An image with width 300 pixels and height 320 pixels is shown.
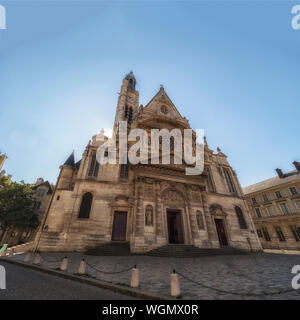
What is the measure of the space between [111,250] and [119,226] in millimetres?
2497

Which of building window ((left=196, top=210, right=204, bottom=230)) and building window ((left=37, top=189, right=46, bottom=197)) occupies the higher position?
building window ((left=37, top=189, right=46, bottom=197))

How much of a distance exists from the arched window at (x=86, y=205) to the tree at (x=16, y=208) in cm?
1317

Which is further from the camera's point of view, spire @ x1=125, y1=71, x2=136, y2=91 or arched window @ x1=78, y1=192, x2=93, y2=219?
spire @ x1=125, y1=71, x2=136, y2=91

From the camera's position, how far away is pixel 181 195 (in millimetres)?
16281

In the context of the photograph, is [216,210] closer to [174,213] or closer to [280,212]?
[174,213]

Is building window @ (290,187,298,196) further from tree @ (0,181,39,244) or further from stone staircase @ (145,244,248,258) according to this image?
tree @ (0,181,39,244)

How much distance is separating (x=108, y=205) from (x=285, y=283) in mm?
12641

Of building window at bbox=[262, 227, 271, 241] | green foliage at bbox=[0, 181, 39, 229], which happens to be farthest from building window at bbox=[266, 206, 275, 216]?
green foliage at bbox=[0, 181, 39, 229]

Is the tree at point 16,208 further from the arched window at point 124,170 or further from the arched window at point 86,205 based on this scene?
the arched window at point 124,170

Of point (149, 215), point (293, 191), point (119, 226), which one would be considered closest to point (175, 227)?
point (149, 215)

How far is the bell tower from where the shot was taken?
27050 mm

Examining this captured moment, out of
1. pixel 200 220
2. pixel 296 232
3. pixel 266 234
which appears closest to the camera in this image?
pixel 200 220

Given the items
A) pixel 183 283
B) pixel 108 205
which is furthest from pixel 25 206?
pixel 183 283

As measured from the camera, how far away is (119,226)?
13781 mm
